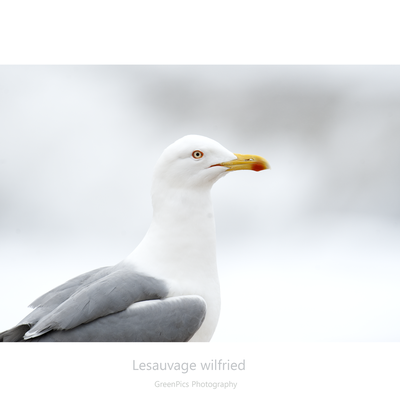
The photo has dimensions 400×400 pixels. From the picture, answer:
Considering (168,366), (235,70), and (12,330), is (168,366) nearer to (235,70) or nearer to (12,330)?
(12,330)

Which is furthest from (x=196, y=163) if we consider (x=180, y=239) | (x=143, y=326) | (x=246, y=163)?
(x=143, y=326)

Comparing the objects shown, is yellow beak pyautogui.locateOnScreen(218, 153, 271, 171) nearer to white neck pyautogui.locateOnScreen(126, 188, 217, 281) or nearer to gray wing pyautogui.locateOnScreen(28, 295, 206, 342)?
white neck pyautogui.locateOnScreen(126, 188, 217, 281)

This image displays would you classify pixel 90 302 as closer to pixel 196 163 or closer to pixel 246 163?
pixel 196 163

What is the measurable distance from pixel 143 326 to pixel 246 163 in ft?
2.29

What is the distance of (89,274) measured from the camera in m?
1.86

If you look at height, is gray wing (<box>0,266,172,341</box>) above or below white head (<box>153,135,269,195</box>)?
below

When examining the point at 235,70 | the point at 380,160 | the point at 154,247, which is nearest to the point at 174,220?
the point at 154,247

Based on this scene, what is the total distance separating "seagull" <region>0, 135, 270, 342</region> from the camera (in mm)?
1515

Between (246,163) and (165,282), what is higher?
(246,163)

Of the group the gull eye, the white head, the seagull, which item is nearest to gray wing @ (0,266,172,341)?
the seagull

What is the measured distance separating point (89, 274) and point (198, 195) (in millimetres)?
589

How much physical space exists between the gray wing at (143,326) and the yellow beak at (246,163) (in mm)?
520

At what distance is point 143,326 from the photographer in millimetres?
1507

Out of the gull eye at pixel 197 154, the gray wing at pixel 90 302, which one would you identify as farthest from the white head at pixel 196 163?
the gray wing at pixel 90 302
